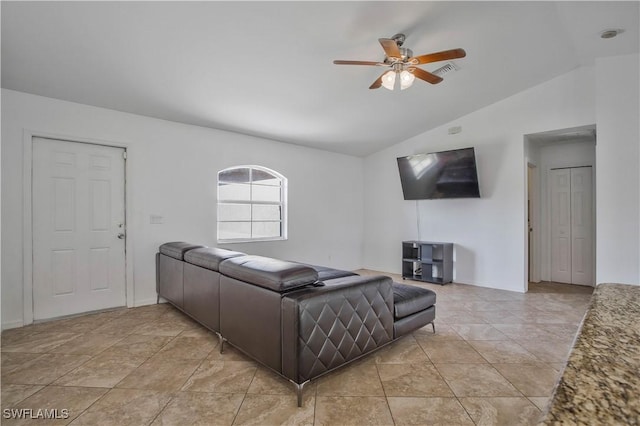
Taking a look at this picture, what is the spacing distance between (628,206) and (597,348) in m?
3.81

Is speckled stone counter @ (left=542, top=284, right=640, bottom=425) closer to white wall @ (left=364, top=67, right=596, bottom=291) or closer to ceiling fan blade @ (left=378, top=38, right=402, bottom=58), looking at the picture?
Result: ceiling fan blade @ (left=378, top=38, right=402, bottom=58)

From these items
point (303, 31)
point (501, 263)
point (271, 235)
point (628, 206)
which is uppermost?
point (303, 31)

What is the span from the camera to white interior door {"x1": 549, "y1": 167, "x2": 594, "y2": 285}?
4.75 meters

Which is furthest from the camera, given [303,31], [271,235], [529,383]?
[271,235]

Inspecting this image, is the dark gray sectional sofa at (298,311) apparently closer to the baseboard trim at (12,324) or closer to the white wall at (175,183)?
the white wall at (175,183)

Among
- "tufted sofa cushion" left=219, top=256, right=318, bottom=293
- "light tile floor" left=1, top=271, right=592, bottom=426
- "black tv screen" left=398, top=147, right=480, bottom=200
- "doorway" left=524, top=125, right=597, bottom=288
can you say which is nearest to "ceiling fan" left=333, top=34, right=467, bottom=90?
"tufted sofa cushion" left=219, top=256, right=318, bottom=293

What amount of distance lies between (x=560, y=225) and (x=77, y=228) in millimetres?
7157

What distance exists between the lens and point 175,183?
13.1 feet

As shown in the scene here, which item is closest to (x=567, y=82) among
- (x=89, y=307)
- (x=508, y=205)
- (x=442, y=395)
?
(x=508, y=205)

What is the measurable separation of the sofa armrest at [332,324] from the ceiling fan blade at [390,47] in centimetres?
Result: 184

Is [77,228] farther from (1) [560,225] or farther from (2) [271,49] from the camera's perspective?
(1) [560,225]

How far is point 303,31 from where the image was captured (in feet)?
8.38

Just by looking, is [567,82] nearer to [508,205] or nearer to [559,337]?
[508,205]

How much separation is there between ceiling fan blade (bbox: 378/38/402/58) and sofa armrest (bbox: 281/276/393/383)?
72.3 inches
